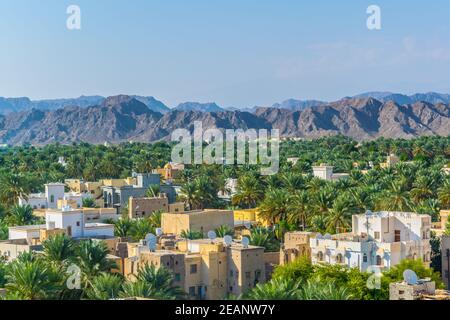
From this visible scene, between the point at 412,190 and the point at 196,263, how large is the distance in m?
24.2

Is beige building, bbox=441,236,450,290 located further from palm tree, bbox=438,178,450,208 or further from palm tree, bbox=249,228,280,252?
palm tree, bbox=438,178,450,208

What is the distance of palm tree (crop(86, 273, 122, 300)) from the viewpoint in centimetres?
2478

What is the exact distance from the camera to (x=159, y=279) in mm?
26109

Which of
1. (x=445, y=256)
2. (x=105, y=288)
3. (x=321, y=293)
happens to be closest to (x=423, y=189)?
(x=445, y=256)

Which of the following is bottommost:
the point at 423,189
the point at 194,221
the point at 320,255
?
the point at 320,255

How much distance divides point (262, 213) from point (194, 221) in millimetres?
5266

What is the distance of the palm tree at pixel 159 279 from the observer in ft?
84.2

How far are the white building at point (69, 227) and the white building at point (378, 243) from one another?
30.1 feet

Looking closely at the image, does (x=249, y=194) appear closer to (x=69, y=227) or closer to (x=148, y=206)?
(x=148, y=206)

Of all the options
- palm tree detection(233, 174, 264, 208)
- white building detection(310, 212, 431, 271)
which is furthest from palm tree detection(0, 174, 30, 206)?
white building detection(310, 212, 431, 271)

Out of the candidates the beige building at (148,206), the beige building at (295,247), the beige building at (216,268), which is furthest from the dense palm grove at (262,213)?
the beige building at (148,206)

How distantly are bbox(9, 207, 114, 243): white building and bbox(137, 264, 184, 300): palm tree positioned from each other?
10.7 m
